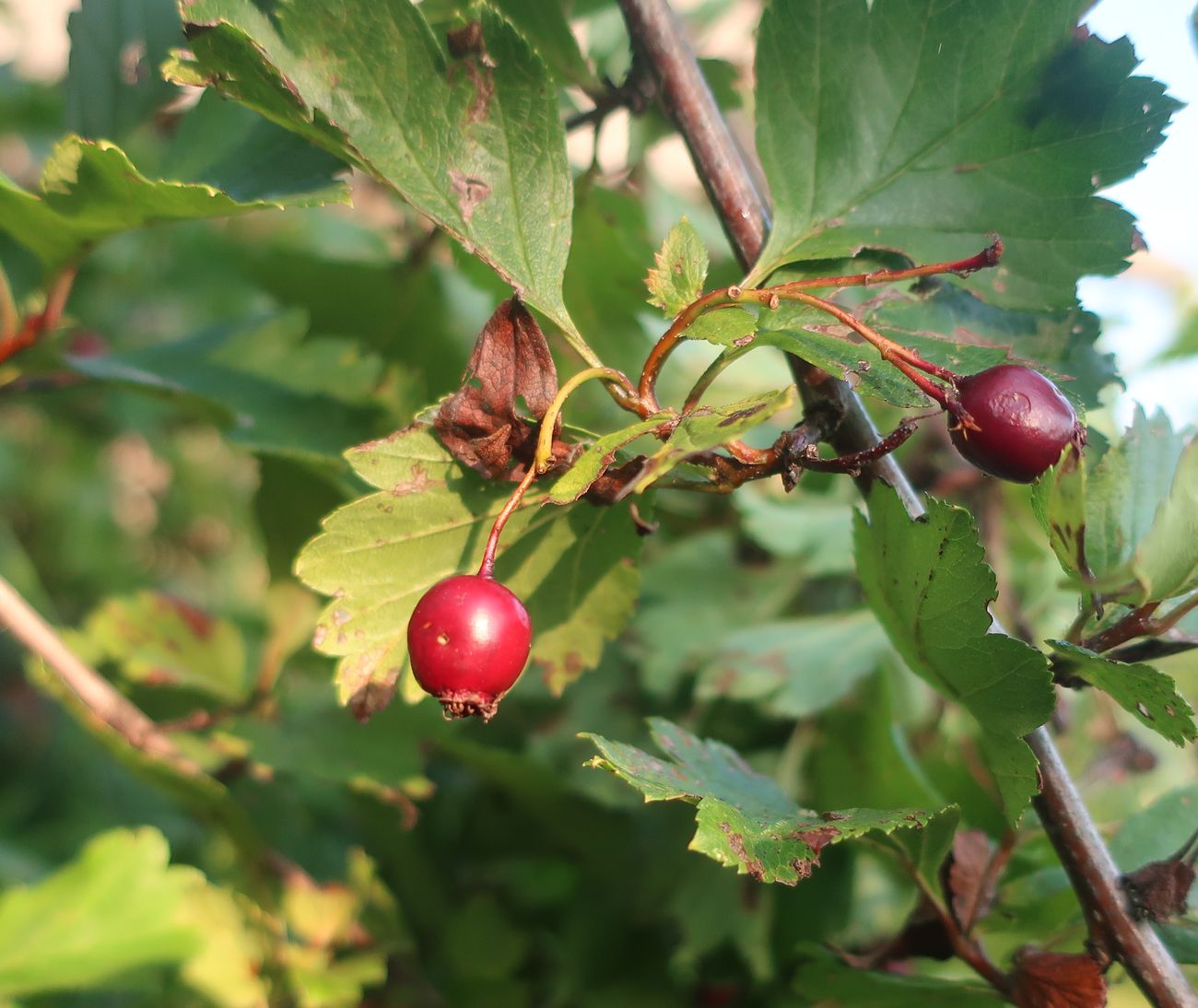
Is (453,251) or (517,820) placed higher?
(453,251)

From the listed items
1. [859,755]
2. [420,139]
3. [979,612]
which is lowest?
[859,755]

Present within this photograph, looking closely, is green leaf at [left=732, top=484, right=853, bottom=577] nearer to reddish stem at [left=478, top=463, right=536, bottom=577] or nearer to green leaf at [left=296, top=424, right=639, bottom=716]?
green leaf at [left=296, top=424, right=639, bottom=716]

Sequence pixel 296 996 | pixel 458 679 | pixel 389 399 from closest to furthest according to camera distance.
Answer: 1. pixel 458 679
2. pixel 296 996
3. pixel 389 399

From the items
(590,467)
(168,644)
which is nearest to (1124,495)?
(590,467)

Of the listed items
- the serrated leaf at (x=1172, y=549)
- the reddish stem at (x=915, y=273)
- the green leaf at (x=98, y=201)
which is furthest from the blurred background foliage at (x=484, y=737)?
the reddish stem at (x=915, y=273)

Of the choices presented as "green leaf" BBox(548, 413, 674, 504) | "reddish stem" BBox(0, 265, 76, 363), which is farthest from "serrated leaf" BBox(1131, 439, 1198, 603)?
"reddish stem" BBox(0, 265, 76, 363)

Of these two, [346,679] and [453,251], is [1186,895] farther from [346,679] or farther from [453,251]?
[453,251]

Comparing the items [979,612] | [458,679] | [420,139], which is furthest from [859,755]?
[420,139]

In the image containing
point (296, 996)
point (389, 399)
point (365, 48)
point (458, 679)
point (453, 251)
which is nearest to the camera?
point (458, 679)

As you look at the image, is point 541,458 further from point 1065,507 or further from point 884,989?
point 884,989
